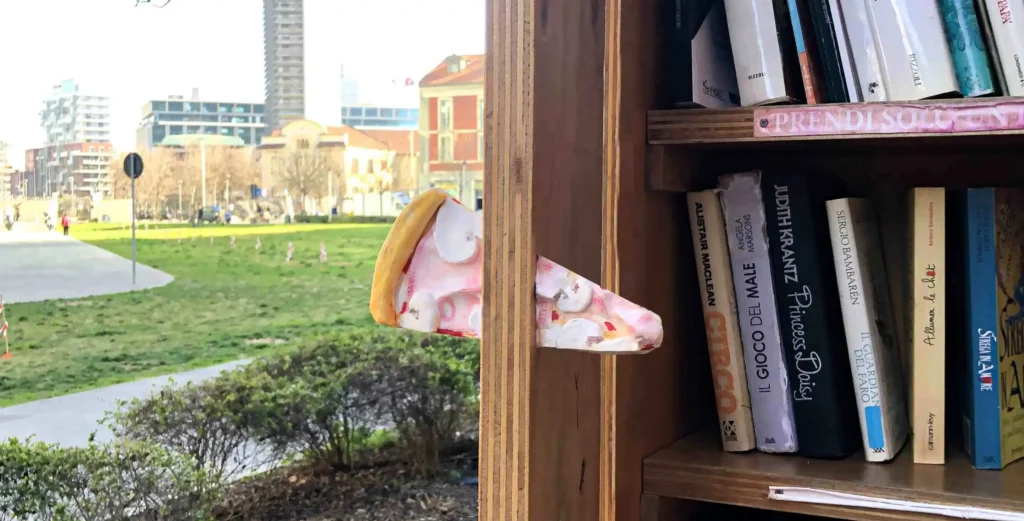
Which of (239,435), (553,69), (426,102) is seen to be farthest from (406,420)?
(553,69)

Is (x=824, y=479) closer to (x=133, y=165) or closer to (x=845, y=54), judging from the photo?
(x=845, y=54)

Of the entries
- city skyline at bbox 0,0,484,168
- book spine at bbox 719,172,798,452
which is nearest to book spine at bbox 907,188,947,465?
book spine at bbox 719,172,798,452

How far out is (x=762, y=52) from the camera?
0.78m

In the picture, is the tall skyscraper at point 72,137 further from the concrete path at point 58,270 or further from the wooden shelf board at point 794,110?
the wooden shelf board at point 794,110

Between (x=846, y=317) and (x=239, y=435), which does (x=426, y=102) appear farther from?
(x=846, y=317)

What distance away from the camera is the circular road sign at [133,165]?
68.9 inches

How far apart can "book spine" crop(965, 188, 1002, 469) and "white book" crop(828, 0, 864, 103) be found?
151mm

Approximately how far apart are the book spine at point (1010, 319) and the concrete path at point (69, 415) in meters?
1.51

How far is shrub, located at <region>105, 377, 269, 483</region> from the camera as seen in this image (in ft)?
5.76

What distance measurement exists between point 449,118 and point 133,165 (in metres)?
0.72

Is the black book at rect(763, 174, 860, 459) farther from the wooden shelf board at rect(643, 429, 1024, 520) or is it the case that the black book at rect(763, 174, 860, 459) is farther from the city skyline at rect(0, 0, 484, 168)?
the city skyline at rect(0, 0, 484, 168)

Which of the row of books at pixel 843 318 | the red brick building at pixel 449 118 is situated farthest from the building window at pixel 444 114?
the row of books at pixel 843 318

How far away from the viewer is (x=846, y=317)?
829 millimetres

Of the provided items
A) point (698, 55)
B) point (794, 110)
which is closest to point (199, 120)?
point (698, 55)
